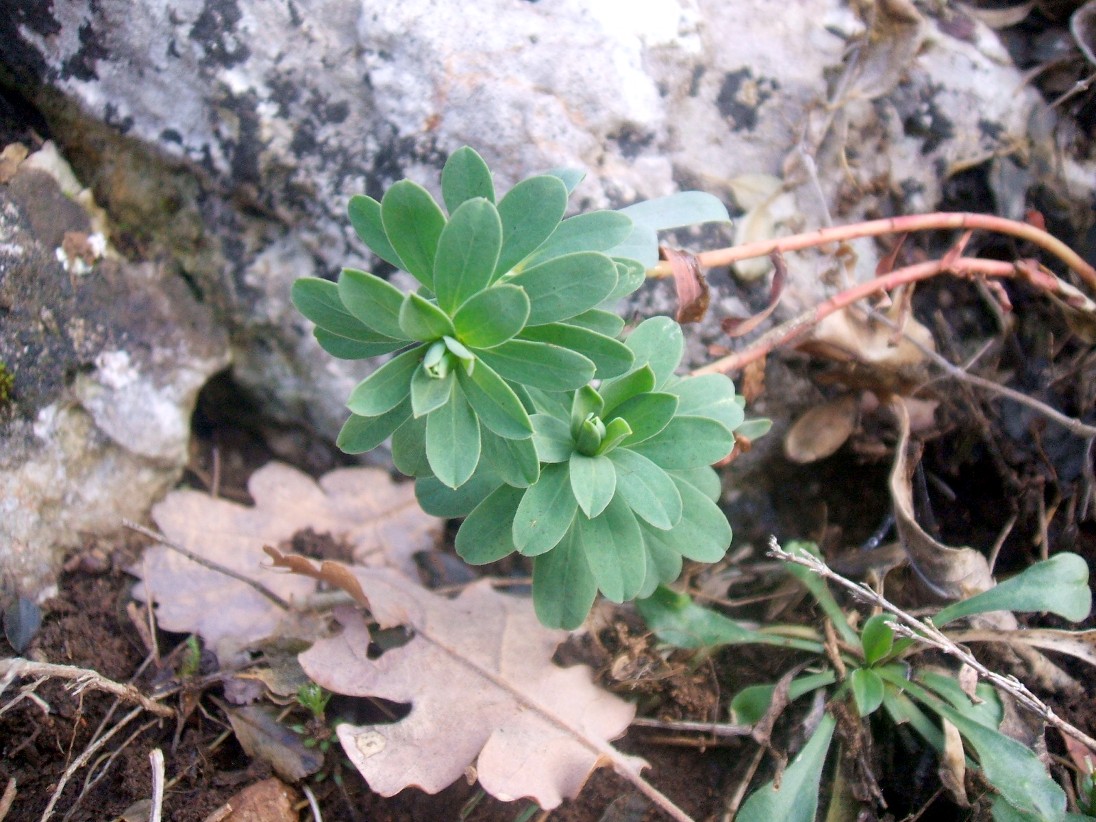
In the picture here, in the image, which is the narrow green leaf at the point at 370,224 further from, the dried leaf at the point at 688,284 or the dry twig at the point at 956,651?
the dry twig at the point at 956,651

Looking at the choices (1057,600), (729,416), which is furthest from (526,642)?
(1057,600)

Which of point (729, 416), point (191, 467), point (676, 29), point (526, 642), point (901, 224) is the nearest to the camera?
point (729, 416)

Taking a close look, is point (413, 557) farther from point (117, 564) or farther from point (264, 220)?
point (264, 220)

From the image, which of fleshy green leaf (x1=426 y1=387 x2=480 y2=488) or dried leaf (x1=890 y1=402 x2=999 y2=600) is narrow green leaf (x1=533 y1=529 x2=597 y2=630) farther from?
dried leaf (x1=890 y1=402 x2=999 y2=600)

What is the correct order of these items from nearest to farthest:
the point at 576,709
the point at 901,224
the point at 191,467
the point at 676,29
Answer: the point at 576,709
the point at 901,224
the point at 676,29
the point at 191,467

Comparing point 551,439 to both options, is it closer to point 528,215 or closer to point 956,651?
point 528,215

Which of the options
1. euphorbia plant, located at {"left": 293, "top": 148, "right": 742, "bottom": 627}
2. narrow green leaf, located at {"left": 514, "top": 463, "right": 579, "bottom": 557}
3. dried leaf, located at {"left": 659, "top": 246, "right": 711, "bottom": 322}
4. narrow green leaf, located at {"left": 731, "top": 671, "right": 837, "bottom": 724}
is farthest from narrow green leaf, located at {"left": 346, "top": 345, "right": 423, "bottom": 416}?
narrow green leaf, located at {"left": 731, "top": 671, "right": 837, "bottom": 724}

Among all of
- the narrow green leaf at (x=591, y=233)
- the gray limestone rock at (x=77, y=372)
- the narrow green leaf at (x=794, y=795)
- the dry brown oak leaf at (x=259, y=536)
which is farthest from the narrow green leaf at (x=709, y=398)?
the gray limestone rock at (x=77, y=372)
